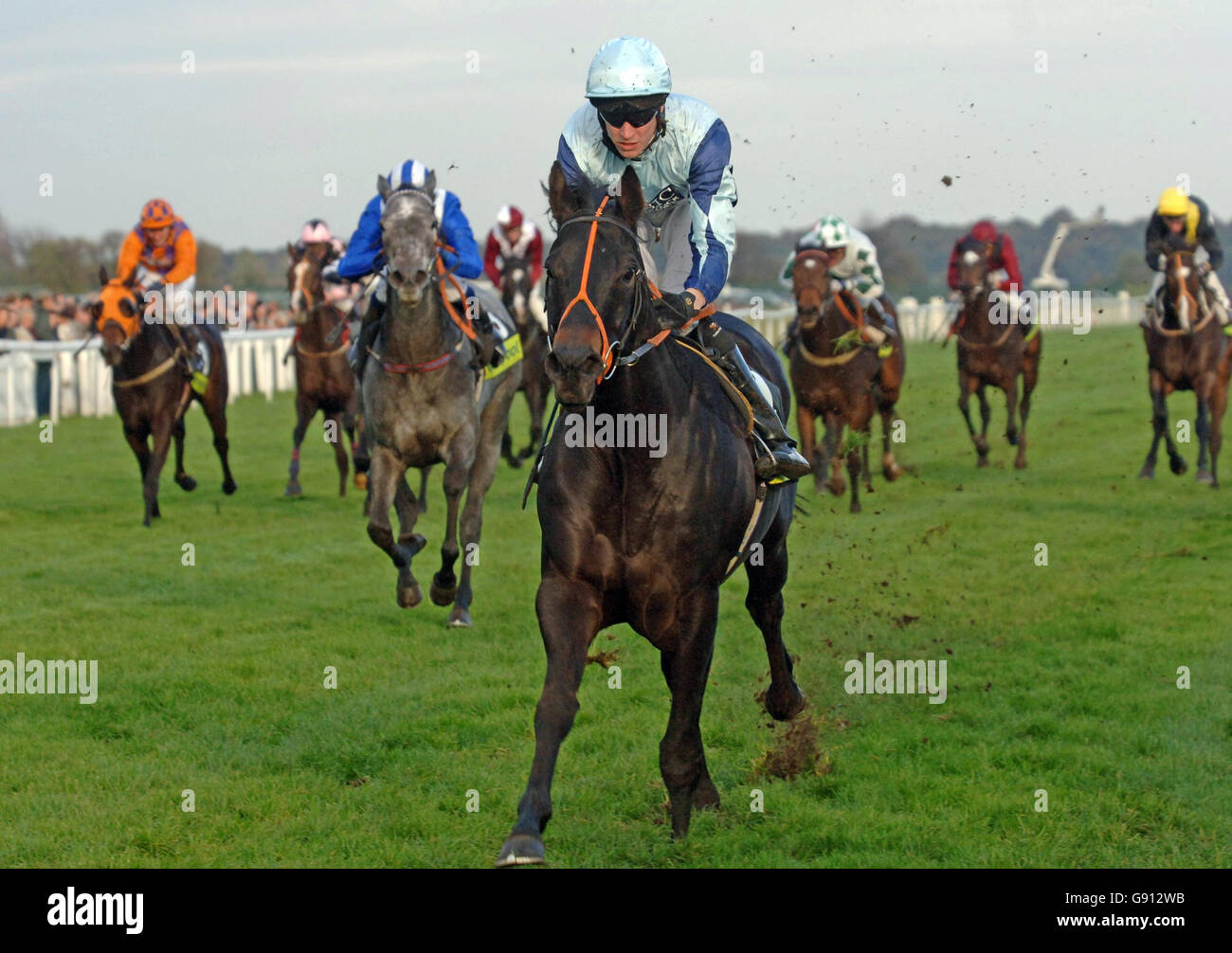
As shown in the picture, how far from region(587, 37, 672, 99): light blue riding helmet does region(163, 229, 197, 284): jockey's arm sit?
9.24 metres

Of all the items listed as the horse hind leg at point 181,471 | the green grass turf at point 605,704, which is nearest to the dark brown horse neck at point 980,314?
the green grass turf at point 605,704

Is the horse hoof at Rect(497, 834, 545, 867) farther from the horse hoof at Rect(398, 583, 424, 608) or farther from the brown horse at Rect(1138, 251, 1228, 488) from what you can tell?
the brown horse at Rect(1138, 251, 1228, 488)

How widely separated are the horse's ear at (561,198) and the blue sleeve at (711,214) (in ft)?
2.19

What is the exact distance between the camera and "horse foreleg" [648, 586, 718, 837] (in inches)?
197

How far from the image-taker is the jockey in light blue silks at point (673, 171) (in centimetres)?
504

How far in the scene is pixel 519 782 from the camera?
6.00 meters

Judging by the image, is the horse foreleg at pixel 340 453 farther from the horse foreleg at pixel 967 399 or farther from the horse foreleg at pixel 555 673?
the horse foreleg at pixel 555 673

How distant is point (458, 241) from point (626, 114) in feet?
14.7

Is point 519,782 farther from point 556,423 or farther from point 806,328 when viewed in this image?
point 806,328

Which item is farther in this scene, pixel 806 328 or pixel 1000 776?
pixel 806 328

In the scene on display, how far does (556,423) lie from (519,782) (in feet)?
5.06

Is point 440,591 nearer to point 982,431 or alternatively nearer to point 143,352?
point 143,352

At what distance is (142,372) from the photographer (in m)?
13.1
